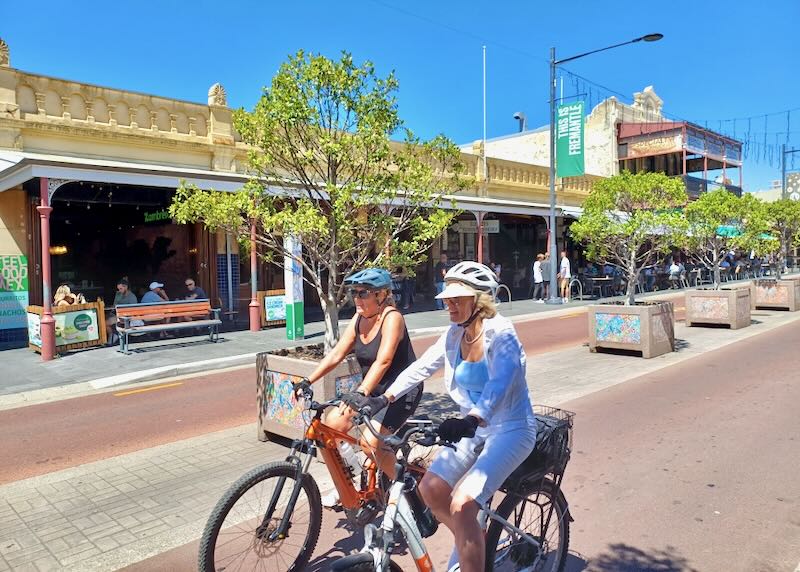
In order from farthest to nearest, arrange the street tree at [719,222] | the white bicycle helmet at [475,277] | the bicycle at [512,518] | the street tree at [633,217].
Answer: the street tree at [719,222] < the street tree at [633,217] < the white bicycle helmet at [475,277] < the bicycle at [512,518]

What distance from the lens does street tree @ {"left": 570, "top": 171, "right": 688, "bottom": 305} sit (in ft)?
37.9

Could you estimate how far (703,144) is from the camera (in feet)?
114

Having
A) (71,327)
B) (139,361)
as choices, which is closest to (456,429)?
(139,361)

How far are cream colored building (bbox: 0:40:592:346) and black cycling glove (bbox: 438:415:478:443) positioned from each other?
34.5ft

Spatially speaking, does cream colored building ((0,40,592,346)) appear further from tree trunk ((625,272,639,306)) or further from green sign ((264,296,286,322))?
tree trunk ((625,272,639,306))

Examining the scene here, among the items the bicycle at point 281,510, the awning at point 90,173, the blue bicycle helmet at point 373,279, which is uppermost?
the awning at point 90,173

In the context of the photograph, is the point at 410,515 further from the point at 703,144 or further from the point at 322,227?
the point at 703,144

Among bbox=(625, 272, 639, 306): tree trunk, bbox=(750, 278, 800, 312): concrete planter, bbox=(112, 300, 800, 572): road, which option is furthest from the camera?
bbox=(750, 278, 800, 312): concrete planter

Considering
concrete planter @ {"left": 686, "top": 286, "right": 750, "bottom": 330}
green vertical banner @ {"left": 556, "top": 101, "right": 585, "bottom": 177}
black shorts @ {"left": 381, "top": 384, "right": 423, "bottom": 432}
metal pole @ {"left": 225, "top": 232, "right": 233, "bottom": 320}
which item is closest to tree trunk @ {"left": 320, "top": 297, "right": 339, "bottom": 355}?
black shorts @ {"left": 381, "top": 384, "right": 423, "bottom": 432}

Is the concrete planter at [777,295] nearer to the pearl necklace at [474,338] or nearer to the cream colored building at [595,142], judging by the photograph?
the cream colored building at [595,142]

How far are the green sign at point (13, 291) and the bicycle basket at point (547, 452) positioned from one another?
13010 millimetres

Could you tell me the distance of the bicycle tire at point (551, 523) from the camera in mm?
2674

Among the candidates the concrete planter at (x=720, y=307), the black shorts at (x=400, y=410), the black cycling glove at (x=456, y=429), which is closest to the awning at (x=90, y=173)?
the black shorts at (x=400, y=410)

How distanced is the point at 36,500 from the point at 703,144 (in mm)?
37341
